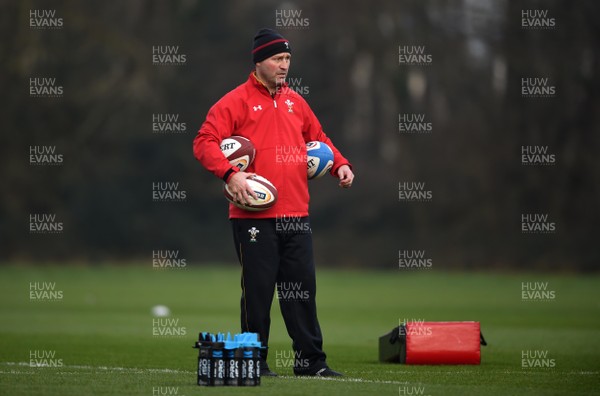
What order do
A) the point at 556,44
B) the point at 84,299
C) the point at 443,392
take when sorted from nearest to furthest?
the point at 443,392 < the point at 84,299 < the point at 556,44

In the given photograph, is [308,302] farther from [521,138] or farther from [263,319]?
[521,138]

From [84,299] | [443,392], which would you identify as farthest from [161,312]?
[443,392]

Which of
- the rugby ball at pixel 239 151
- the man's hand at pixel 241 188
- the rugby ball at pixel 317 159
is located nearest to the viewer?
the man's hand at pixel 241 188

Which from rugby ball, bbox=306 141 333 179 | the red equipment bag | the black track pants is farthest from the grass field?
rugby ball, bbox=306 141 333 179

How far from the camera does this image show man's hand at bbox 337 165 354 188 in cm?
993

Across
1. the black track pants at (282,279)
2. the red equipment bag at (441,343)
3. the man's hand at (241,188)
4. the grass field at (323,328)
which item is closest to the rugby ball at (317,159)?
the black track pants at (282,279)

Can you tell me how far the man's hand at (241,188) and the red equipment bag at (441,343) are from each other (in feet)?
8.40

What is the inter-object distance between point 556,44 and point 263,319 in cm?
2878

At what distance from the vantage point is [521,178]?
3756 centimetres

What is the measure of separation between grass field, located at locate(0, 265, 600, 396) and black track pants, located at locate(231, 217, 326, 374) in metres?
0.37

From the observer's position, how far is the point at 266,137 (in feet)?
31.7

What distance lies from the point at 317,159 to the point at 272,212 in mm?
629

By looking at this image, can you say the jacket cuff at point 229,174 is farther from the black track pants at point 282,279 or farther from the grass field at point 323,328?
the grass field at point 323,328

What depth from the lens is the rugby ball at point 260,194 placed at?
9.38 metres
